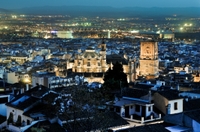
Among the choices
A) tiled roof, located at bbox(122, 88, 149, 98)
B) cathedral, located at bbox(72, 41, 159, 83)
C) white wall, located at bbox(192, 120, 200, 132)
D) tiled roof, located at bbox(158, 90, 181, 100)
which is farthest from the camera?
cathedral, located at bbox(72, 41, 159, 83)

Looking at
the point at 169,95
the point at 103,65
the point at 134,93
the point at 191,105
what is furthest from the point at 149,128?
the point at 103,65

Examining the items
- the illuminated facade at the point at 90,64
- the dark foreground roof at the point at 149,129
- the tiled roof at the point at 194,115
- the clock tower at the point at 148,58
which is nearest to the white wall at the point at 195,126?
the tiled roof at the point at 194,115

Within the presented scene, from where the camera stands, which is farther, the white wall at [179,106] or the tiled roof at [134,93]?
the tiled roof at [134,93]

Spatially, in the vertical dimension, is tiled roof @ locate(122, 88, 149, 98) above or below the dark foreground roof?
above

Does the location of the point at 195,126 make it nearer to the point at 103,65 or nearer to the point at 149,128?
the point at 149,128

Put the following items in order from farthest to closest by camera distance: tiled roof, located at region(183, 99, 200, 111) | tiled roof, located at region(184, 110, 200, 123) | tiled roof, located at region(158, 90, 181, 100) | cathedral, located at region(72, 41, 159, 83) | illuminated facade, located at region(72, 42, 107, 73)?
illuminated facade, located at region(72, 42, 107, 73) → cathedral, located at region(72, 41, 159, 83) → tiled roof, located at region(183, 99, 200, 111) → tiled roof, located at region(158, 90, 181, 100) → tiled roof, located at region(184, 110, 200, 123)

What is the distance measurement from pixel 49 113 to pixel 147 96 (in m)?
4.66

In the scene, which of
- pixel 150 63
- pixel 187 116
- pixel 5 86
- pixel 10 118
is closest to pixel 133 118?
pixel 187 116

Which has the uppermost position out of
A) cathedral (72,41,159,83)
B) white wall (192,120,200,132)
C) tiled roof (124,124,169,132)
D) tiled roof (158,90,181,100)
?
tiled roof (158,90,181,100)

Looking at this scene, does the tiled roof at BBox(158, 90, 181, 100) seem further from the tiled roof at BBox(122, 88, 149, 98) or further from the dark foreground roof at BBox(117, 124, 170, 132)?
the dark foreground roof at BBox(117, 124, 170, 132)

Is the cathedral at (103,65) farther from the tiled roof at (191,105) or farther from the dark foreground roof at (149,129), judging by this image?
the dark foreground roof at (149,129)

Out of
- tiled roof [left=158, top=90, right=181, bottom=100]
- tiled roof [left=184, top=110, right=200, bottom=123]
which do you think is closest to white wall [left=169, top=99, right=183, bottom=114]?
tiled roof [left=158, top=90, right=181, bottom=100]

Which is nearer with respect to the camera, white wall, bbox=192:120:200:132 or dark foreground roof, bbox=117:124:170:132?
dark foreground roof, bbox=117:124:170:132

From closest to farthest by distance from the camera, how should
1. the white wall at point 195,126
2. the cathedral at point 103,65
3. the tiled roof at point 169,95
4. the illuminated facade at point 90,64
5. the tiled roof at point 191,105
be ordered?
the white wall at point 195,126 → the tiled roof at point 169,95 → the tiled roof at point 191,105 → the cathedral at point 103,65 → the illuminated facade at point 90,64
